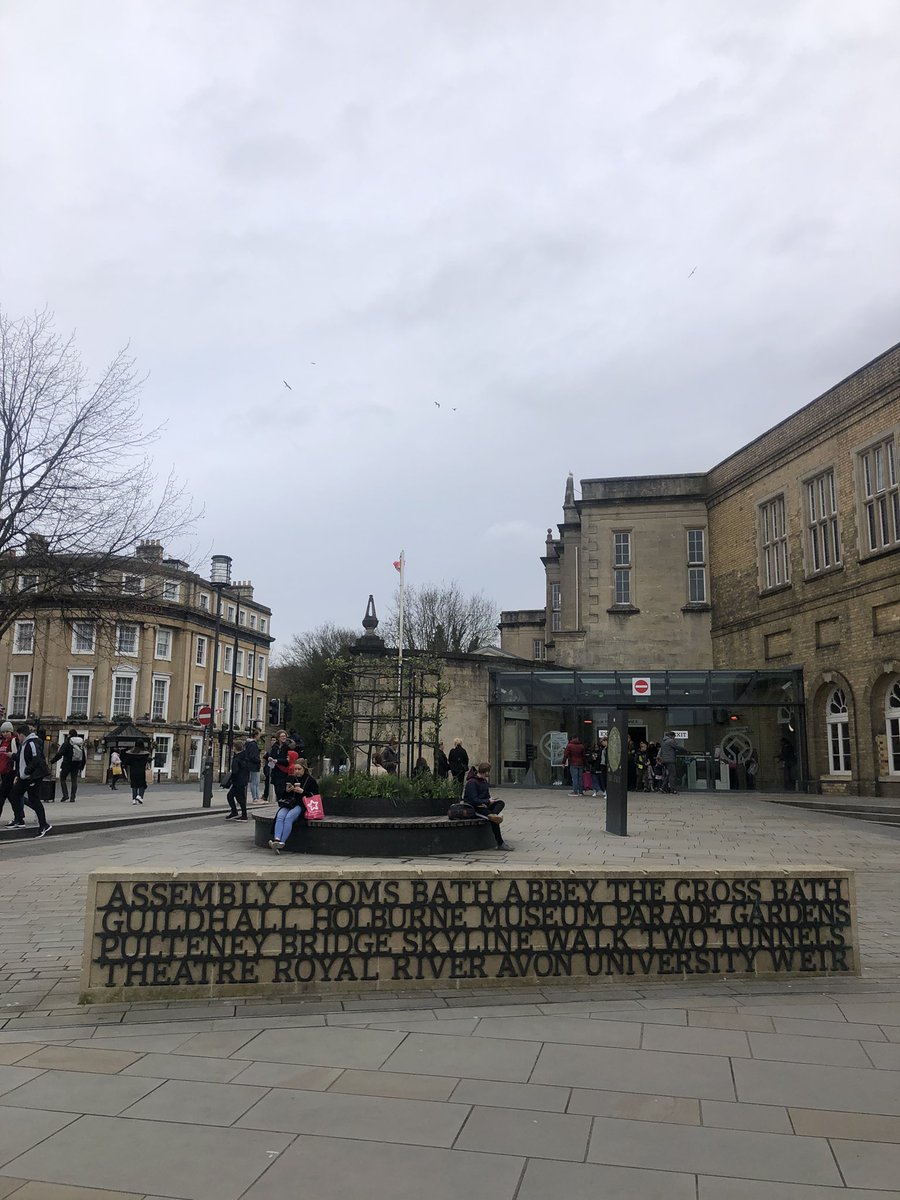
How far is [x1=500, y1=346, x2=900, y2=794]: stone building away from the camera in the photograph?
24.3m

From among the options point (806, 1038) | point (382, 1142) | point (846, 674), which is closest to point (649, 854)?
point (806, 1038)

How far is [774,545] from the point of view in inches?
1185

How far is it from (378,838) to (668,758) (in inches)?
641

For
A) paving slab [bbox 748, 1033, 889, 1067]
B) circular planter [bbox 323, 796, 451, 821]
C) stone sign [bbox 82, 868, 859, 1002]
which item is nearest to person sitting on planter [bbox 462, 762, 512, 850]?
circular planter [bbox 323, 796, 451, 821]

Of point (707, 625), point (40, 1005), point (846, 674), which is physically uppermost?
point (707, 625)

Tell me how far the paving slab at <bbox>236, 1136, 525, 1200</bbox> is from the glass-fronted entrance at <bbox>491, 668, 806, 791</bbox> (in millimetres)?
24395

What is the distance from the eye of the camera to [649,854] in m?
12.8

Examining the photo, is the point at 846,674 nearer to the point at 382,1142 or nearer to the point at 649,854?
the point at 649,854

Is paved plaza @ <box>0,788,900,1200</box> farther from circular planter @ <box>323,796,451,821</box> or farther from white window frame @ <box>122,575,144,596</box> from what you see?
white window frame @ <box>122,575,144,596</box>

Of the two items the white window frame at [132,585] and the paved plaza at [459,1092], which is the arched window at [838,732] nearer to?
the white window frame at [132,585]

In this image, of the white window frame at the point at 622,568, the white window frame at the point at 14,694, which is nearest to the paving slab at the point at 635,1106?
the white window frame at the point at 622,568

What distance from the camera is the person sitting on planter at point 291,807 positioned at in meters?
11.6

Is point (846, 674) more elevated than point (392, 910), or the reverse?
point (846, 674)

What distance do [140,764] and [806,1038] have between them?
2199 centimetres
